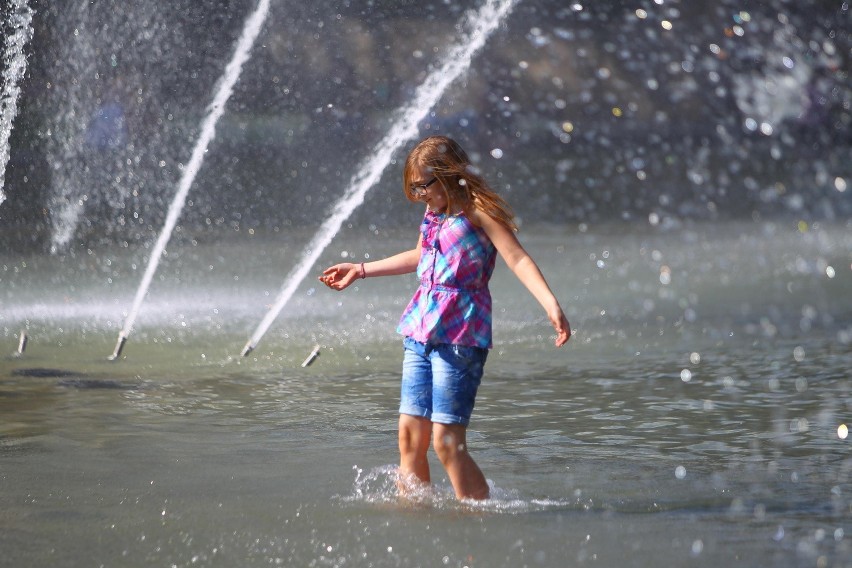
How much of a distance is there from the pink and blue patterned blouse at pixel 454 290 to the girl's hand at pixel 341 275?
29cm

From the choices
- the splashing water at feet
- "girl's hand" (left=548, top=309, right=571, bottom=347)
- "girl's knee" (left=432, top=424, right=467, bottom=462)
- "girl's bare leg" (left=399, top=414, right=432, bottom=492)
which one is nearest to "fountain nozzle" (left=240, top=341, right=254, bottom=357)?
the splashing water at feet

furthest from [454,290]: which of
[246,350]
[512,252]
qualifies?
[246,350]

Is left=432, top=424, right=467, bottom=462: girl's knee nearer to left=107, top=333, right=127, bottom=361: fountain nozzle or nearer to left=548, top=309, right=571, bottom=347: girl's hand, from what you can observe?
left=548, top=309, right=571, bottom=347: girl's hand

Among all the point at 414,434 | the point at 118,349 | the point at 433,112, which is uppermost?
the point at 433,112

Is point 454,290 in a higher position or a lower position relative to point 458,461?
higher

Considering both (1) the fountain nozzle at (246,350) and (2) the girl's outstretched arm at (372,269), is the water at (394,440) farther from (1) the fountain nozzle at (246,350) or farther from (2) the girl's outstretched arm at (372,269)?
(2) the girl's outstretched arm at (372,269)

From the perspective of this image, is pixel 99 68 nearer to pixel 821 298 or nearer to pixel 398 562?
pixel 821 298

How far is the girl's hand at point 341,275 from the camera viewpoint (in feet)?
13.8

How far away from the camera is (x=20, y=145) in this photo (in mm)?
19047

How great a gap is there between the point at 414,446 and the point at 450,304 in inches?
18.0

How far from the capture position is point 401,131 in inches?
880

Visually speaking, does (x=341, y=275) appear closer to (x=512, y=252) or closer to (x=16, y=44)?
(x=512, y=252)

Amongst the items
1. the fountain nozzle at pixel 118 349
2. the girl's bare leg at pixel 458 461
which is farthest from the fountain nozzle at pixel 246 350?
the girl's bare leg at pixel 458 461

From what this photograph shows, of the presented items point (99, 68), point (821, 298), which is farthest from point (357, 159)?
point (821, 298)
